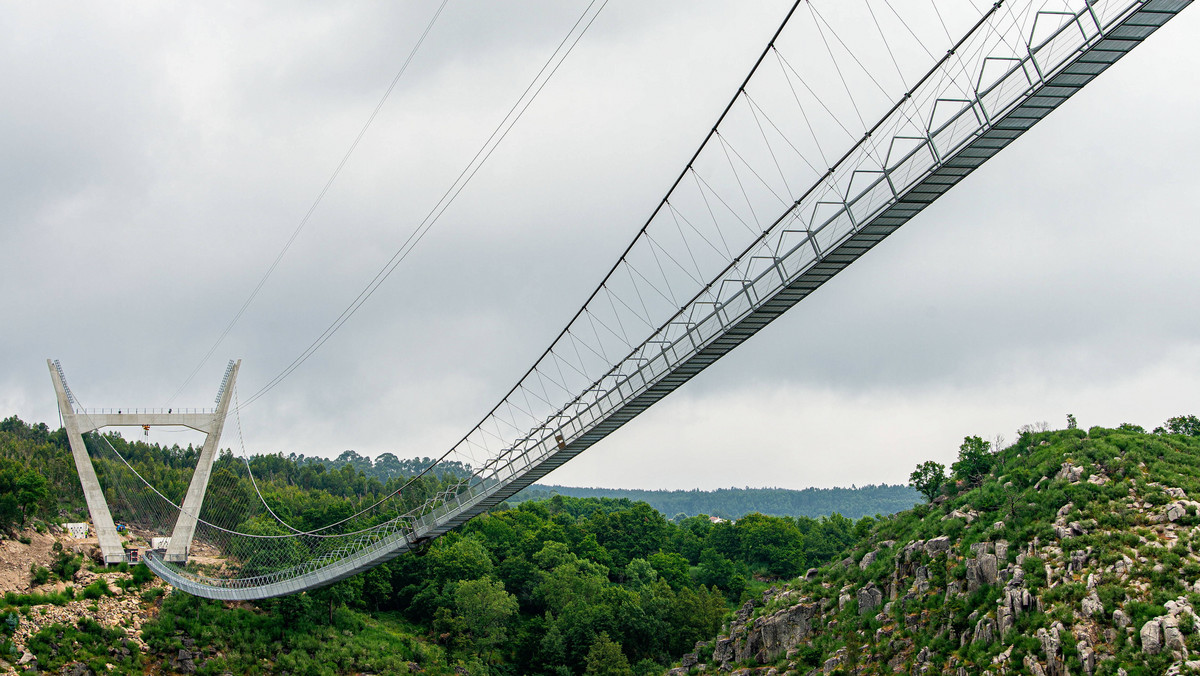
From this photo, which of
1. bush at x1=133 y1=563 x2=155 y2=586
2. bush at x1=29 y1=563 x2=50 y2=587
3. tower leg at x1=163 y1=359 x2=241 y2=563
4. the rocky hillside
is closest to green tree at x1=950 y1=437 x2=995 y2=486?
the rocky hillside

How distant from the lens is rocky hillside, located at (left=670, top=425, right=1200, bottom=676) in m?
28.4

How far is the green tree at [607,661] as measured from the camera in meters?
54.4

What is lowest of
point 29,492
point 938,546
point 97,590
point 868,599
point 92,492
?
point 868,599

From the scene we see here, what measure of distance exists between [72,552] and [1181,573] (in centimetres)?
4924

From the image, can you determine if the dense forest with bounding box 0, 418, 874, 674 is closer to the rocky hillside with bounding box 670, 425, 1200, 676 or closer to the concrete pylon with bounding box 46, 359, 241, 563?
the concrete pylon with bounding box 46, 359, 241, 563

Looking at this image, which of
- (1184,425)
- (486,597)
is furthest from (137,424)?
(1184,425)

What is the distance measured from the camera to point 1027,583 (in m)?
32.5

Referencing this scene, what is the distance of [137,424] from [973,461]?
144 ft

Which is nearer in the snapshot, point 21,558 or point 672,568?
point 21,558

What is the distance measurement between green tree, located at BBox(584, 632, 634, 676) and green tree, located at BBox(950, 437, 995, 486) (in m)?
21.6

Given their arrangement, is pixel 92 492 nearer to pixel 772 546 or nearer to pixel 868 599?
pixel 868 599

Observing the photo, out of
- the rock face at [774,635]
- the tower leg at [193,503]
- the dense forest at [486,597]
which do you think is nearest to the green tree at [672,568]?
the dense forest at [486,597]

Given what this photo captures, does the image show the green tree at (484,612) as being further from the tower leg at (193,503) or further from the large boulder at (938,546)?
the large boulder at (938,546)

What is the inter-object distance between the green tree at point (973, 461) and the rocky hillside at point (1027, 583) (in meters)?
1.11
